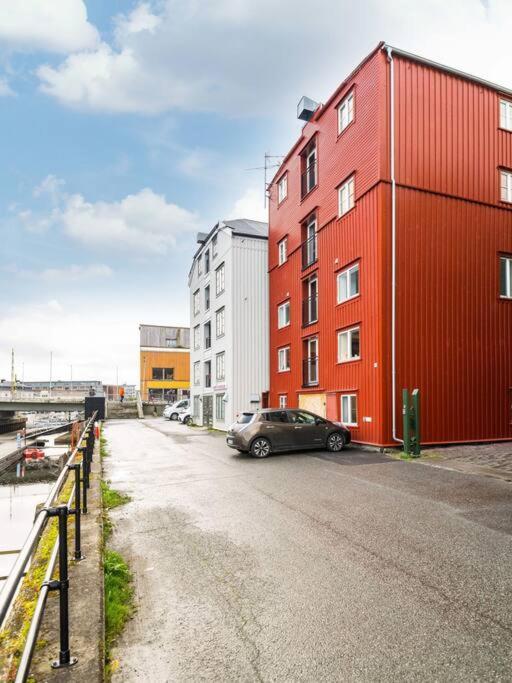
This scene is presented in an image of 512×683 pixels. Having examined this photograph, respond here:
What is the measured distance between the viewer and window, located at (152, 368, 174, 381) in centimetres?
6456

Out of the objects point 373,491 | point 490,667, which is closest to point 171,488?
point 373,491

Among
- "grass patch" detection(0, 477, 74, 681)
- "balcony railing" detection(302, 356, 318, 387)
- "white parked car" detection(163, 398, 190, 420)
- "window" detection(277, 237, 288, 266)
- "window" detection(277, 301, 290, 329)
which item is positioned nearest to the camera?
"grass patch" detection(0, 477, 74, 681)

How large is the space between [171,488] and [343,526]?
4366mm

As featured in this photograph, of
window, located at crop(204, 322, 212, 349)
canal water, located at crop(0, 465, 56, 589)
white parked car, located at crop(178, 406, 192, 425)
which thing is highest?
window, located at crop(204, 322, 212, 349)

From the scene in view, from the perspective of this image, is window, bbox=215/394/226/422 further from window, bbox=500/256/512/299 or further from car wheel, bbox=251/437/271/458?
window, bbox=500/256/512/299

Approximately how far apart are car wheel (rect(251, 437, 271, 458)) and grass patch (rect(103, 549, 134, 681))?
887 cm

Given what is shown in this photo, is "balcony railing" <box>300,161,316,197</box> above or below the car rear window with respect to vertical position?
above

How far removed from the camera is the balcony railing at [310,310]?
2078 cm

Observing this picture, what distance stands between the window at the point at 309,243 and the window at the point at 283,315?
2.96 metres

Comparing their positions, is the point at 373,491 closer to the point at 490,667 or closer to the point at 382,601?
the point at 382,601

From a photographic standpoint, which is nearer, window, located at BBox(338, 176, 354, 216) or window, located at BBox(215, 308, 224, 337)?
window, located at BBox(338, 176, 354, 216)

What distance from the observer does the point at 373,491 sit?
28.7 ft

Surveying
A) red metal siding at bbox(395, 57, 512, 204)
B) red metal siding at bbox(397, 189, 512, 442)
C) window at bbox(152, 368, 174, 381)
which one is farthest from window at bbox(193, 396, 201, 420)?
window at bbox(152, 368, 174, 381)

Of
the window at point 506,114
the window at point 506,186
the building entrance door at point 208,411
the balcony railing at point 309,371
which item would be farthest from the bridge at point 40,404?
the window at point 506,114
